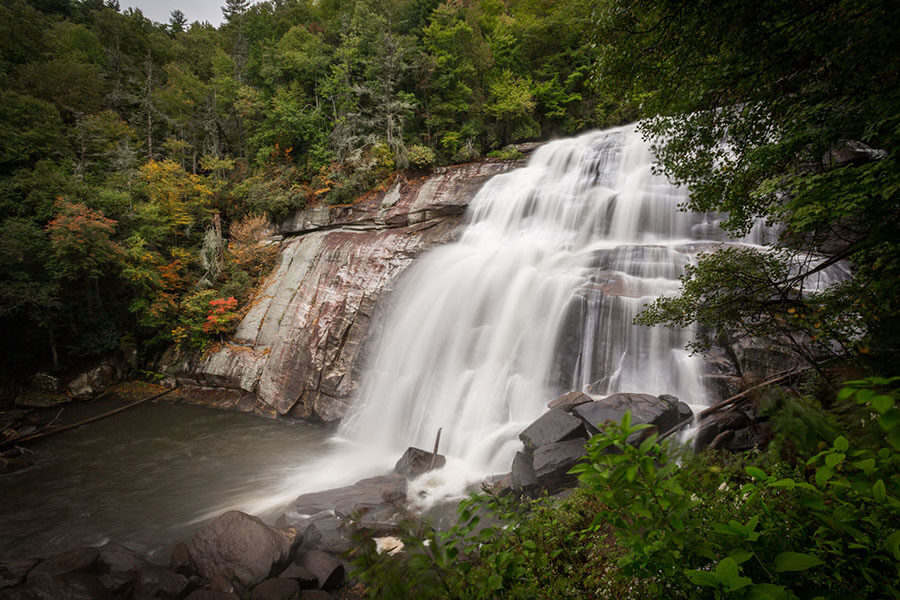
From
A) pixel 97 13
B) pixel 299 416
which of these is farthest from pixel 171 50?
pixel 299 416

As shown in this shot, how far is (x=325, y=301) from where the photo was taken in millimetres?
13141

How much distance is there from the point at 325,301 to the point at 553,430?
10009 mm

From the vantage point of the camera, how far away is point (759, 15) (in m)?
3.11

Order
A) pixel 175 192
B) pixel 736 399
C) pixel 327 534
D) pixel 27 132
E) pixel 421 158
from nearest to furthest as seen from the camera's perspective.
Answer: pixel 736 399 → pixel 327 534 → pixel 27 132 → pixel 175 192 → pixel 421 158

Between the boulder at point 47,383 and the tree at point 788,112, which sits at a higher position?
the tree at point 788,112

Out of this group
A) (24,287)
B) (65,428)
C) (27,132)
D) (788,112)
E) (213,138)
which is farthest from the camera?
(213,138)

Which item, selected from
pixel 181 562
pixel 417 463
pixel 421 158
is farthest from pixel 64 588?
pixel 421 158

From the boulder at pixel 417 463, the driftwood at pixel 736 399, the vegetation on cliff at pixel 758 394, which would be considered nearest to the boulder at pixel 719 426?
the driftwood at pixel 736 399

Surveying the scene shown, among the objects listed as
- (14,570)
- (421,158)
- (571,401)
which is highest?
(421,158)

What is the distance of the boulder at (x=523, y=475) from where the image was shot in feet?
18.4

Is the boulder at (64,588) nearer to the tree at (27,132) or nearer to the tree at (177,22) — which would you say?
the tree at (27,132)

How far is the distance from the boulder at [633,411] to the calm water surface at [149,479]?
6.44 m

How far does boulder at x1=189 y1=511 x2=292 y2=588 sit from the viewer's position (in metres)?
4.76

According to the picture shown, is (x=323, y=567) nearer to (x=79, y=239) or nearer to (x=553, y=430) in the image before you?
(x=553, y=430)
